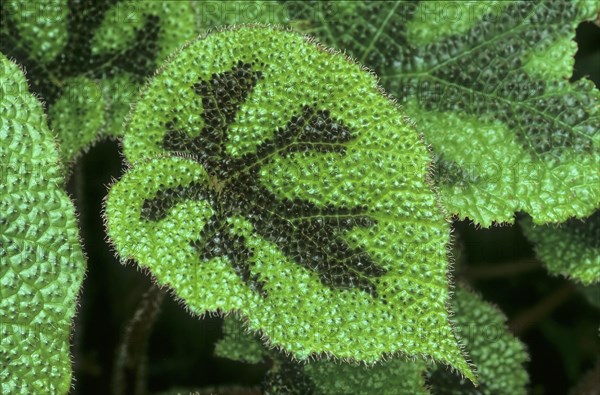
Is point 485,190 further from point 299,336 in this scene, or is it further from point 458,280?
point 299,336

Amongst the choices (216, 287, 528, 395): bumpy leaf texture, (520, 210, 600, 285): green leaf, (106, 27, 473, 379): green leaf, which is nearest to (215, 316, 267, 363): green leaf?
(216, 287, 528, 395): bumpy leaf texture

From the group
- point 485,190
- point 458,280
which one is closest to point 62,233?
point 485,190

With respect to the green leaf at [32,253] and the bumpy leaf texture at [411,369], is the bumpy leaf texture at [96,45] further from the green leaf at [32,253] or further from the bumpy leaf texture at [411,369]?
the bumpy leaf texture at [411,369]

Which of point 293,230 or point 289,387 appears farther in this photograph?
point 289,387

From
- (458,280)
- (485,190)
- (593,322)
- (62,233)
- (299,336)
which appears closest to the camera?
(299,336)

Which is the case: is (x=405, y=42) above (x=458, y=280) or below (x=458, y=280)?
above

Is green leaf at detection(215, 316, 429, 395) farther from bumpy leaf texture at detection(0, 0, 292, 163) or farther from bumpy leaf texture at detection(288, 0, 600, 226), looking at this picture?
bumpy leaf texture at detection(0, 0, 292, 163)
